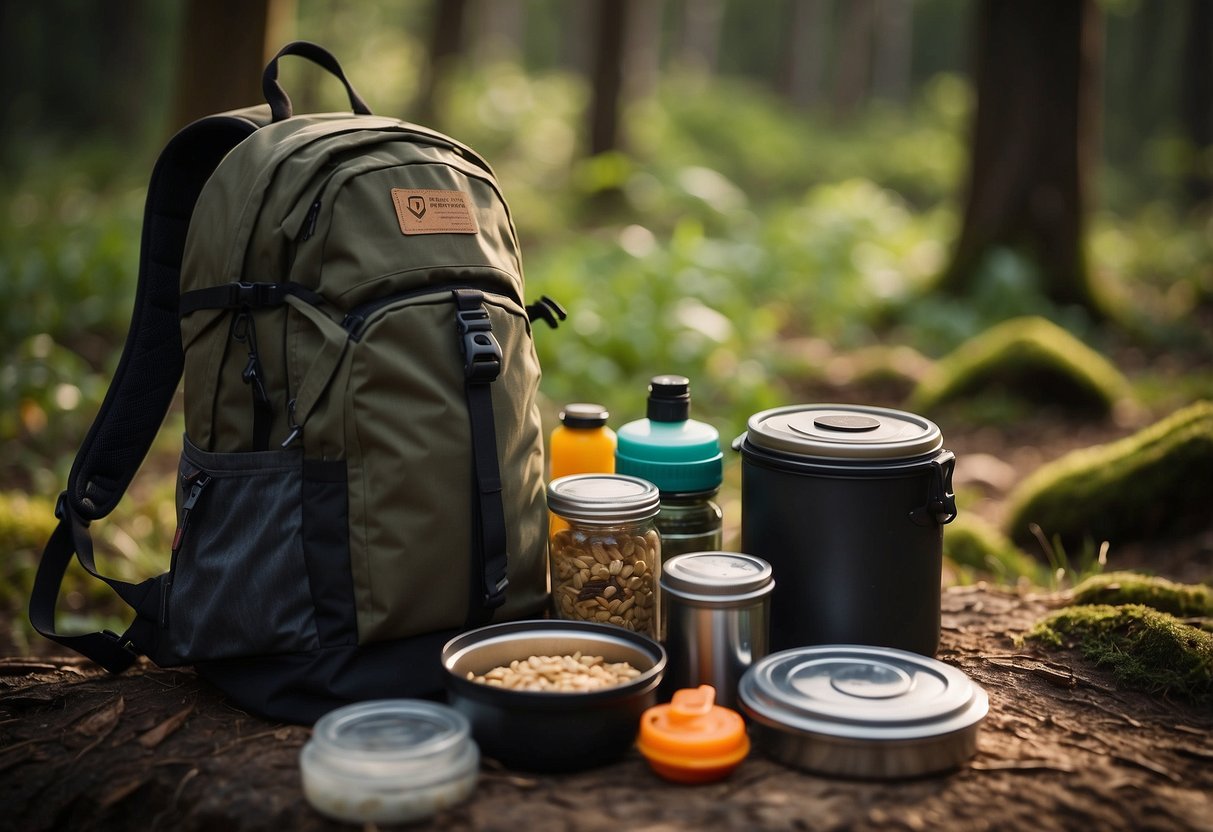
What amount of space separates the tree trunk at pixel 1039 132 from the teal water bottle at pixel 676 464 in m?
5.81

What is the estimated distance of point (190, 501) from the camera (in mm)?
2396

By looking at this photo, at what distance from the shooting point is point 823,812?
1.99 metres

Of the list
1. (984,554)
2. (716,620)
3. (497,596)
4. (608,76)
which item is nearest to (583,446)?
(497,596)

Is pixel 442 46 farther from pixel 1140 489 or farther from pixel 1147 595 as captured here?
pixel 1147 595

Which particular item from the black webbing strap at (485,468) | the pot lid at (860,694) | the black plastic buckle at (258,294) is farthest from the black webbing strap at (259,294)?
the pot lid at (860,694)

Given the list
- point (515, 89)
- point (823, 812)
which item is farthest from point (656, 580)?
point (515, 89)

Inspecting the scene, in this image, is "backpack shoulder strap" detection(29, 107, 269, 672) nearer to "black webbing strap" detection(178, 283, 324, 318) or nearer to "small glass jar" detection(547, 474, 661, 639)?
"black webbing strap" detection(178, 283, 324, 318)

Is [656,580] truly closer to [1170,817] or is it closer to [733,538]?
[1170,817]

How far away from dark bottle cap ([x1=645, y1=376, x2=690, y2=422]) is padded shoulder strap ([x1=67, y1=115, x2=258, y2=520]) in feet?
4.12

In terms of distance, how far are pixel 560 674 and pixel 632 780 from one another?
10.6 inches

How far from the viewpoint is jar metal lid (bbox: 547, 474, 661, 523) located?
7.99ft

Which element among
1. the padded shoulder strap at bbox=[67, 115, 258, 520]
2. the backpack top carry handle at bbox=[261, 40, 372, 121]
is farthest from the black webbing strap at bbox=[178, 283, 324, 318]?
the backpack top carry handle at bbox=[261, 40, 372, 121]

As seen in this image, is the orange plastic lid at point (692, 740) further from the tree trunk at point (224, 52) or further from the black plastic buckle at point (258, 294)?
the tree trunk at point (224, 52)

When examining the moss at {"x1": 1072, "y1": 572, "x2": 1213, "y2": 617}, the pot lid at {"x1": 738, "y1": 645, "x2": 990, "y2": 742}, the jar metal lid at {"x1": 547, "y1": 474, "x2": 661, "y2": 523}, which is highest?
the jar metal lid at {"x1": 547, "y1": 474, "x2": 661, "y2": 523}
